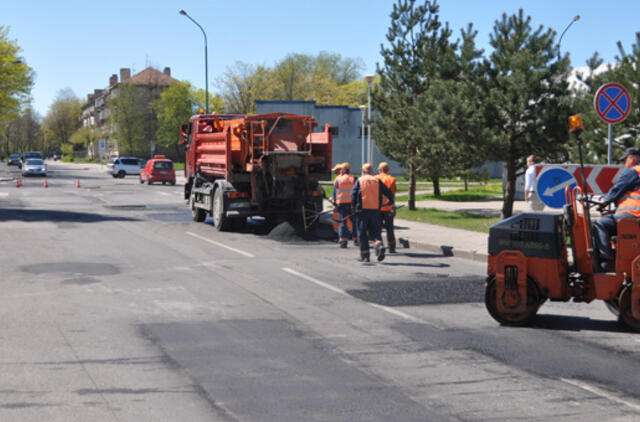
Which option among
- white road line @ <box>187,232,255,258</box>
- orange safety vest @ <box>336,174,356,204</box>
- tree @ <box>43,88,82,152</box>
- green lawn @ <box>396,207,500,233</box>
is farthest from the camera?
tree @ <box>43,88,82,152</box>

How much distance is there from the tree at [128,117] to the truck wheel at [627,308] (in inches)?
3611

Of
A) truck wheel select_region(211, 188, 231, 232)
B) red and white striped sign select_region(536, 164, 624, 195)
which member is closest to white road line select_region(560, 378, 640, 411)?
red and white striped sign select_region(536, 164, 624, 195)

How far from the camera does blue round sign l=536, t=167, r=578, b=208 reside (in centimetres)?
1017

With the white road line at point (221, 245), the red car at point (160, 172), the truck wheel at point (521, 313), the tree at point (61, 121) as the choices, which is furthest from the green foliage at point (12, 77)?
the tree at point (61, 121)

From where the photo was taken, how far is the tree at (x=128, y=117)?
94125 mm

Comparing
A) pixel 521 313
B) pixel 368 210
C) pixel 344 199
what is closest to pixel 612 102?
pixel 368 210

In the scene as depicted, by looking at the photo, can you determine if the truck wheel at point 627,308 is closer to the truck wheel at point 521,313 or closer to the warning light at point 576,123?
the truck wheel at point 521,313

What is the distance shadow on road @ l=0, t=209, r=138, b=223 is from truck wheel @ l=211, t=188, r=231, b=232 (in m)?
4.05

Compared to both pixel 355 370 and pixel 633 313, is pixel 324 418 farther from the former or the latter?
pixel 633 313

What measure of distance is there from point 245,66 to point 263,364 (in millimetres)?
72123

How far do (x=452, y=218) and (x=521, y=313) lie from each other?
41.6 ft

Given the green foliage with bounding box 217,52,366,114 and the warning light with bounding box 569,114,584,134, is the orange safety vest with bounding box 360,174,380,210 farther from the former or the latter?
the green foliage with bounding box 217,52,366,114

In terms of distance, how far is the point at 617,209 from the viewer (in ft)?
24.6

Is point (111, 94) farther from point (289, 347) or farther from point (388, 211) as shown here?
point (289, 347)
